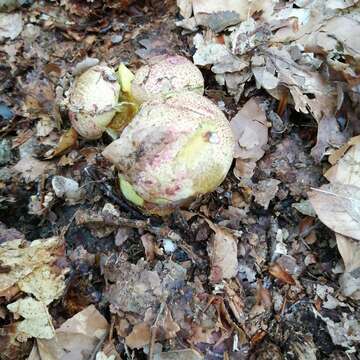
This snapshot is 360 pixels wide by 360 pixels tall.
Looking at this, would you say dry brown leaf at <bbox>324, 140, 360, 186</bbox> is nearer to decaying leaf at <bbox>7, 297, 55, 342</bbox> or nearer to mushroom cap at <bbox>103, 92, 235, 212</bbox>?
mushroom cap at <bbox>103, 92, 235, 212</bbox>

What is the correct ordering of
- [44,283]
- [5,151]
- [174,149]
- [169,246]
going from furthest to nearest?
[5,151] < [169,246] < [44,283] < [174,149]

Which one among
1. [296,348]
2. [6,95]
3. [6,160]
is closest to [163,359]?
[296,348]

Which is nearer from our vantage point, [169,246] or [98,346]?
[98,346]

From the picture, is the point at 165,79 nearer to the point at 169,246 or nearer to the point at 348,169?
the point at 169,246

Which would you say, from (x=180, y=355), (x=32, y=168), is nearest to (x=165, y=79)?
(x=32, y=168)

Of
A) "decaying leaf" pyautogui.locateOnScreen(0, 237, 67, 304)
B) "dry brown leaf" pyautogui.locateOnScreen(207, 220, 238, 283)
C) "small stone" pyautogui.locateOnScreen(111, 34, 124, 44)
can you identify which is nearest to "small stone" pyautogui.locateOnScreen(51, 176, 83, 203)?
"decaying leaf" pyautogui.locateOnScreen(0, 237, 67, 304)

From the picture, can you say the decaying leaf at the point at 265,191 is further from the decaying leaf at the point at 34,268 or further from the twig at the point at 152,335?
the decaying leaf at the point at 34,268

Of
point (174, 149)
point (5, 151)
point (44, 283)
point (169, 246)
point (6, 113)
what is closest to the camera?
point (174, 149)
